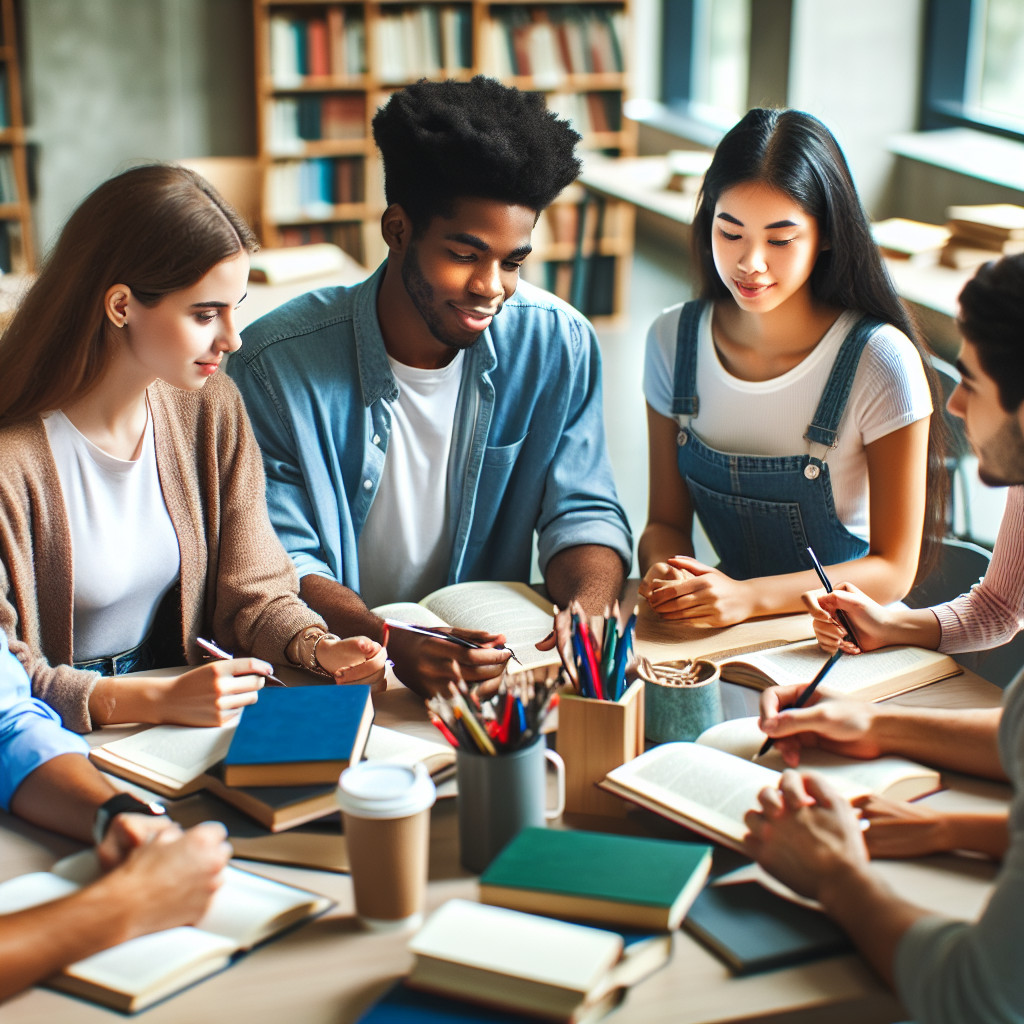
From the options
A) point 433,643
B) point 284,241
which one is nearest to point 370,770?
point 433,643

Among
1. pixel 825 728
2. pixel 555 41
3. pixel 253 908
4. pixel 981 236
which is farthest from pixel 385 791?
pixel 555 41

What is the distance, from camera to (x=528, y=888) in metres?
0.99

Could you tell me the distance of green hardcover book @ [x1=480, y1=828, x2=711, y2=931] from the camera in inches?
38.7

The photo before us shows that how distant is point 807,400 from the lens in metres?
1.90

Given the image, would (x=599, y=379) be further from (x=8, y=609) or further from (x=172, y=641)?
(x=8, y=609)

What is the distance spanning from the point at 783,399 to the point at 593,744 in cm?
91

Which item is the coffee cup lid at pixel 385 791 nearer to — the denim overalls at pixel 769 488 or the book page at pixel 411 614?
the book page at pixel 411 614

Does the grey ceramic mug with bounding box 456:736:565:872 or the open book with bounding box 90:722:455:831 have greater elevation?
the grey ceramic mug with bounding box 456:736:565:872

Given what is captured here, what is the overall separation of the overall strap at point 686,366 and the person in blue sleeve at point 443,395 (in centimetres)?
14

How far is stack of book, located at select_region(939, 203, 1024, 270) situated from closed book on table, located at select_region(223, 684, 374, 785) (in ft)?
9.00

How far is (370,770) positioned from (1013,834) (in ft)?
1.76

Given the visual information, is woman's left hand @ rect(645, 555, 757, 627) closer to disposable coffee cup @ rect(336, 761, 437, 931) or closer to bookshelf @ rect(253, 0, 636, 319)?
disposable coffee cup @ rect(336, 761, 437, 931)

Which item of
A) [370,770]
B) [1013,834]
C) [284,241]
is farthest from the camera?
[284,241]

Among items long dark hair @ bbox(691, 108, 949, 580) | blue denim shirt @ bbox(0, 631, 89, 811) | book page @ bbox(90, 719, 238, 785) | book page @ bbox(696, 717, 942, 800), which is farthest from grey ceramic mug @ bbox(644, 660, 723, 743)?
long dark hair @ bbox(691, 108, 949, 580)
